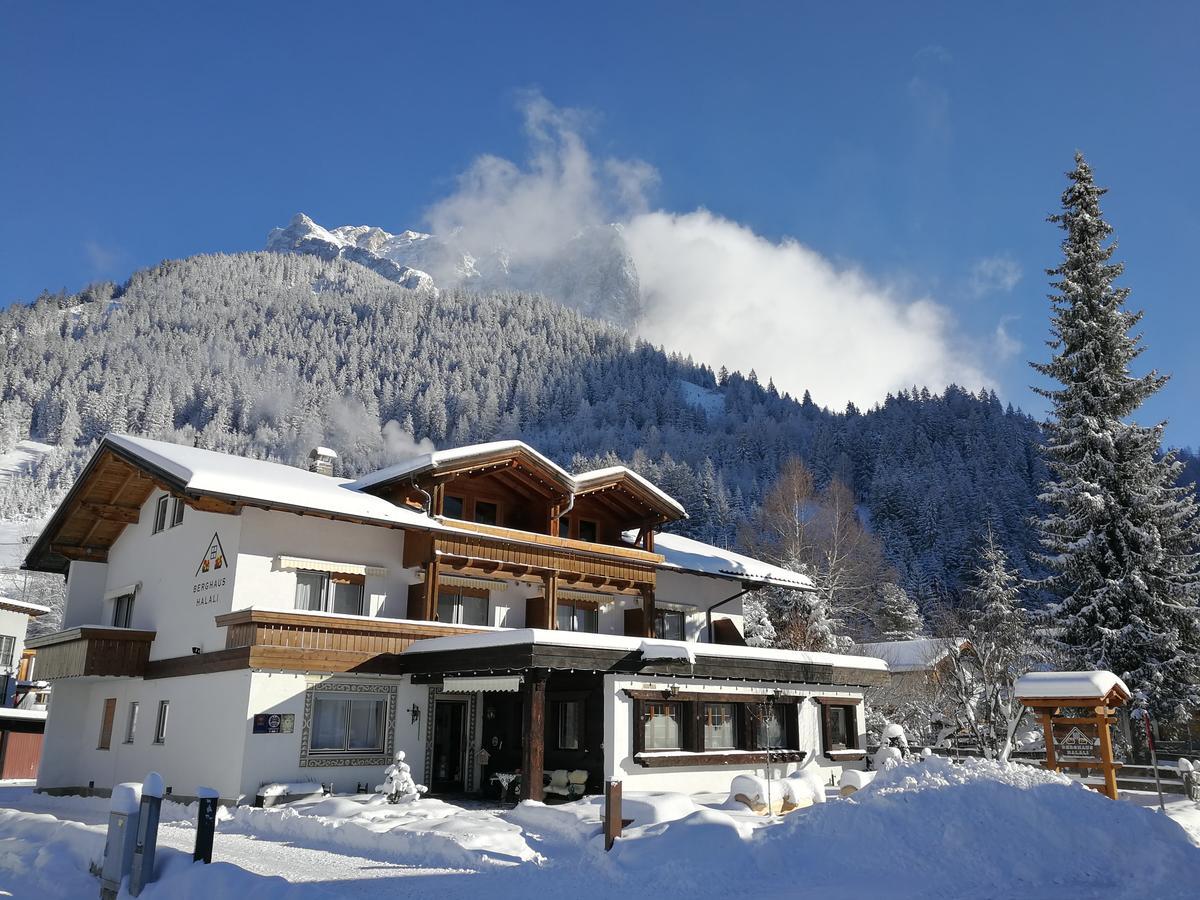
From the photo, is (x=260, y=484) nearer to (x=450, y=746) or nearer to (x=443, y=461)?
(x=443, y=461)

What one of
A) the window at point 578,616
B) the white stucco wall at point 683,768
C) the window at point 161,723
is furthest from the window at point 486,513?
the window at point 161,723

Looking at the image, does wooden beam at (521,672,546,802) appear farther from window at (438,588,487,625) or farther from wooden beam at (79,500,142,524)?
wooden beam at (79,500,142,524)

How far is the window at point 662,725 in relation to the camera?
74.4 feet

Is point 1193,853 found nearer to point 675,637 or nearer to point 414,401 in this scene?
point 675,637

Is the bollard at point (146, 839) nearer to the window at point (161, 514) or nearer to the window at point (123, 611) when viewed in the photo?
the window at point (161, 514)

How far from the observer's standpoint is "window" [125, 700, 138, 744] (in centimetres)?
2502

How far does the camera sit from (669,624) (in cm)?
3131

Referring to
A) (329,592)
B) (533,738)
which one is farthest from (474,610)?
(533,738)

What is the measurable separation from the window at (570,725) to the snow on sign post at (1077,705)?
10472mm

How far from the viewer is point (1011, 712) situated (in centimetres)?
3219

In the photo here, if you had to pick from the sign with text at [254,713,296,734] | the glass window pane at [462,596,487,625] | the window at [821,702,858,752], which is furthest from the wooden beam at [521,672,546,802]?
the window at [821,702,858,752]

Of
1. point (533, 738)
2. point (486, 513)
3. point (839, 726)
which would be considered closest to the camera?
point (533, 738)

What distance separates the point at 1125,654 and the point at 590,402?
16113 centimetres

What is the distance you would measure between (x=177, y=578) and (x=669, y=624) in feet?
50.9
